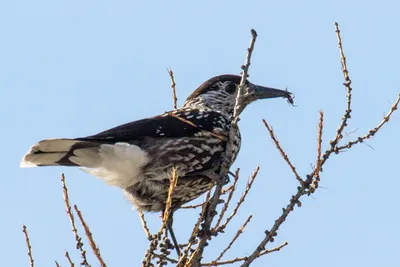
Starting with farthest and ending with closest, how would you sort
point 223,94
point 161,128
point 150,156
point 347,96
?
point 223,94
point 161,128
point 150,156
point 347,96

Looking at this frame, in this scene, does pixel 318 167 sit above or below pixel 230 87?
below

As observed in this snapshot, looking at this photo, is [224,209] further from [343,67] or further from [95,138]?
[95,138]

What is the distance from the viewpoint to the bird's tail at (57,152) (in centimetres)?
517

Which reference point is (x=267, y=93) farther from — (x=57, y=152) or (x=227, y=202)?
(x=227, y=202)

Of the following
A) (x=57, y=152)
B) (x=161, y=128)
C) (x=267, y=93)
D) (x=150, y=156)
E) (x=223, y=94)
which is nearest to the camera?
(x=57, y=152)

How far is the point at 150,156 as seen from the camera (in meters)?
5.55

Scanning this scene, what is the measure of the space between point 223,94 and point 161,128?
4.17 ft

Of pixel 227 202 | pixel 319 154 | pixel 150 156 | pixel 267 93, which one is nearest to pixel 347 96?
pixel 319 154

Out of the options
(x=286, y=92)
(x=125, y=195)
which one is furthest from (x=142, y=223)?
(x=286, y=92)

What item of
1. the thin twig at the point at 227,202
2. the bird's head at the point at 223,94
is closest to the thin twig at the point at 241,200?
the thin twig at the point at 227,202

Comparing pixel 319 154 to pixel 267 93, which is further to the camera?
pixel 267 93

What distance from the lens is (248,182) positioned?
4301 millimetres

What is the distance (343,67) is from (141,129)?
2274 millimetres

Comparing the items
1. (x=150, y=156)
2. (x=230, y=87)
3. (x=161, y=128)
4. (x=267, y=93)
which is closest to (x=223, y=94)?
(x=230, y=87)
